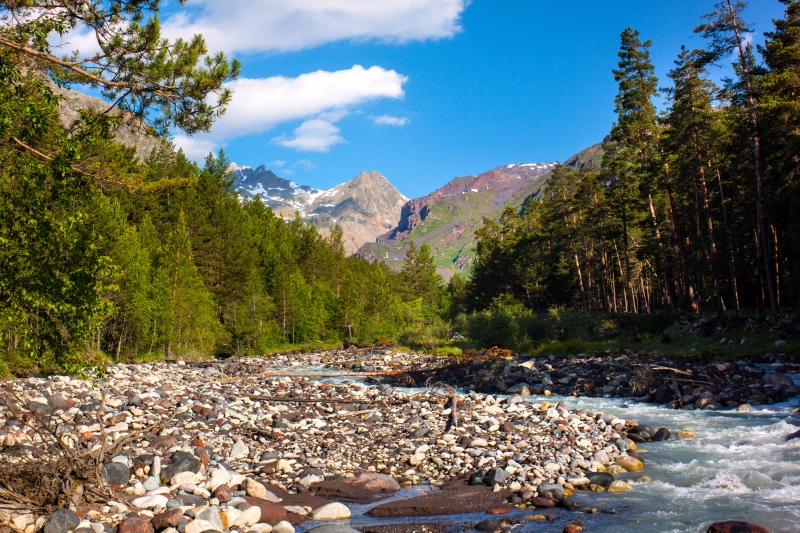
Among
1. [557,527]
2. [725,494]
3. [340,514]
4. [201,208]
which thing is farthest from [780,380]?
[201,208]

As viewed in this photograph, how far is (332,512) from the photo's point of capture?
8133 millimetres

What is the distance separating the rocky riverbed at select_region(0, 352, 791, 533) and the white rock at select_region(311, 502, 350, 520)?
2 centimetres

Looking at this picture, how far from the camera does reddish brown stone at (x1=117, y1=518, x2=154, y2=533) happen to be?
6.43m

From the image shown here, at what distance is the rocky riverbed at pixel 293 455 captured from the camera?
7.14 meters

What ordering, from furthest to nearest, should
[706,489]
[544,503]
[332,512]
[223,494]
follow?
1. [706,489]
2. [544,503]
3. [332,512]
4. [223,494]

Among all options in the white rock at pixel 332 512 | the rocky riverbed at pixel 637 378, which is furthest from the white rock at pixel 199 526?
the rocky riverbed at pixel 637 378

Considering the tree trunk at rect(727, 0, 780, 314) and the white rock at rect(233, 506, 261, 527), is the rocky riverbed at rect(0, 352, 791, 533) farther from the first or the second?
the tree trunk at rect(727, 0, 780, 314)

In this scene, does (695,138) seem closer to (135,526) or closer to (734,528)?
(734,528)

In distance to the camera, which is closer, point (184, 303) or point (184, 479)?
point (184, 479)

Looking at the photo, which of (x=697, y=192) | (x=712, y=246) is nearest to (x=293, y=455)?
(x=712, y=246)

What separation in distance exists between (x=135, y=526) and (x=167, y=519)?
1.25ft

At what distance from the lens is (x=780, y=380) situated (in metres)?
16.0

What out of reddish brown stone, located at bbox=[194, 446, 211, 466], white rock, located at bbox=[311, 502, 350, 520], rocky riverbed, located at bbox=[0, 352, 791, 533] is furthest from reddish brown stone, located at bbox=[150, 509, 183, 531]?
reddish brown stone, located at bbox=[194, 446, 211, 466]

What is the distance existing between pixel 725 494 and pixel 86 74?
37.2 ft
